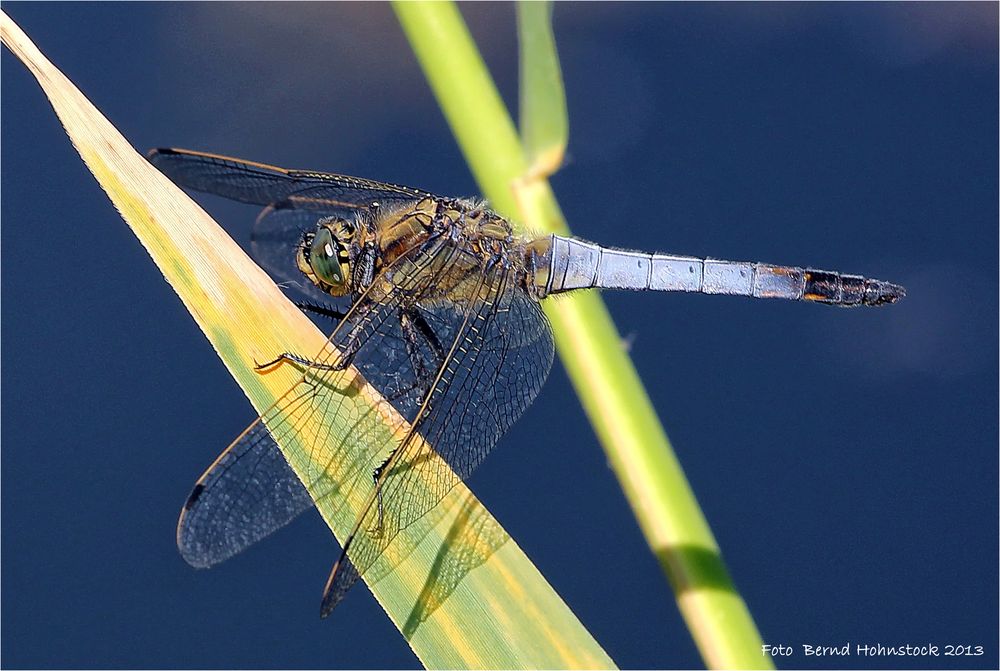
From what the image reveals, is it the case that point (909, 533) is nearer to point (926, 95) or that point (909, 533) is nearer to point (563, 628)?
point (926, 95)

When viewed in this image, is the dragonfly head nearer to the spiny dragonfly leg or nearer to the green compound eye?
the green compound eye

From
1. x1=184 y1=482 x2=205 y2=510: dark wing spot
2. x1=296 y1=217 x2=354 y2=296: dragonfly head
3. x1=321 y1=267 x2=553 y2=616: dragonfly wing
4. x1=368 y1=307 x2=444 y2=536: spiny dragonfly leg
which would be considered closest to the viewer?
x1=321 y1=267 x2=553 y2=616: dragonfly wing

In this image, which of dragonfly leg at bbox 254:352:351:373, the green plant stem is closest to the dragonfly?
dragonfly leg at bbox 254:352:351:373

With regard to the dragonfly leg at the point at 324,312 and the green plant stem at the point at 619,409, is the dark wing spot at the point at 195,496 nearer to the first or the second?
the dragonfly leg at the point at 324,312

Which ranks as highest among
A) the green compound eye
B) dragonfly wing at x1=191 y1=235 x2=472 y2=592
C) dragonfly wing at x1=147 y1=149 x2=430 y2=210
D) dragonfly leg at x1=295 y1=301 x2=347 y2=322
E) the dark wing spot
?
dragonfly wing at x1=147 y1=149 x2=430 y2=210

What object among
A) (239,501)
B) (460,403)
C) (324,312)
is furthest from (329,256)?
(239,501)

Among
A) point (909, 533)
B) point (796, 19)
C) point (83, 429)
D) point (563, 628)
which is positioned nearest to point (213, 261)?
point (563, 628)

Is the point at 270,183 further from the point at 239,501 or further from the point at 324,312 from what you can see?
the point at 239,501

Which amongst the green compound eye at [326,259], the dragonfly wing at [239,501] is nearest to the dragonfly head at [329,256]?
the green compound eye at [326,259]
